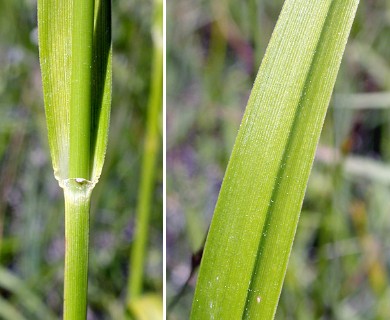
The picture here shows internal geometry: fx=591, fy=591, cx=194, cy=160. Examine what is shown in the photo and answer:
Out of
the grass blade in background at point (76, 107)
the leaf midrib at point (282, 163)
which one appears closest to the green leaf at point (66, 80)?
the grass blade in background at point (76, 107)

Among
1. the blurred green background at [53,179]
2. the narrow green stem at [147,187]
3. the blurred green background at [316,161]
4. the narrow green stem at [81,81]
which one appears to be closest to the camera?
the narrow green stem at [81,81]

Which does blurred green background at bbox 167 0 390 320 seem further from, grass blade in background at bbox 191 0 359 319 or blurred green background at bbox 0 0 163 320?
grass blade in background at bbox 191 0 359 319

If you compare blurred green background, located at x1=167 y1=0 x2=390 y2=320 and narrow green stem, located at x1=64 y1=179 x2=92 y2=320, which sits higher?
blurred green background, located at x1=167 y1=0 x2=390 y2=320

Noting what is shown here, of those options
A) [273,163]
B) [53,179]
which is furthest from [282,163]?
[53,179]

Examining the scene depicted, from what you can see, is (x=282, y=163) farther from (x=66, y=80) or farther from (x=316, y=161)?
(x=316, y=161)

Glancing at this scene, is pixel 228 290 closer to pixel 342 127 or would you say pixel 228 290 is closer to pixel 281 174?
pixel 281 174

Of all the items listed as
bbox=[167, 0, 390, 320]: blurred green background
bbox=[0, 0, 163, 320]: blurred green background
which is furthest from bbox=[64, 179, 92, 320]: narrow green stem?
bbox=[0, 0, 163, 320]: blurred green background

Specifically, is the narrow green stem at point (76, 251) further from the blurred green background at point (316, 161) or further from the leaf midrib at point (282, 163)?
the blurred green background at point (316, 161)
